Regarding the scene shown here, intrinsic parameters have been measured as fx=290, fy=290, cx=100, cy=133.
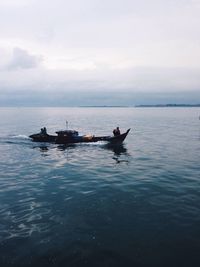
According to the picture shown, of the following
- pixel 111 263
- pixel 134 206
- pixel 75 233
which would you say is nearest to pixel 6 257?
pixel 75 233

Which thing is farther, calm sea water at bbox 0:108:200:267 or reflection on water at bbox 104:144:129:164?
reflection on water at bbox 104:144:129:164

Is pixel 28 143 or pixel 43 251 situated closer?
pixel 43 251

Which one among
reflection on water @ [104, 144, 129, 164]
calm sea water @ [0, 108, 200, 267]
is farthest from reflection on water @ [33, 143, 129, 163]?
calm sea water @ [0, 108, 200, 267]

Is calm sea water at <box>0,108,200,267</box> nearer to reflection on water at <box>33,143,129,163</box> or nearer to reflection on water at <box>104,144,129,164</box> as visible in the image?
reflection on water at <box>104,144,129,164</box>

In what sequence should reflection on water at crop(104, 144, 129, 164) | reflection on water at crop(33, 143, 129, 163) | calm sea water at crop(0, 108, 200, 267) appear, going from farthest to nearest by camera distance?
reflection on water at crop(33, 143, 129, 163), reflection on water at crop(104, 144, 129, 164), calm sea water at crop(0, 108, 200, 267)

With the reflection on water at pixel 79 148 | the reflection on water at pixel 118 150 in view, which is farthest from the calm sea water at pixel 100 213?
the reflection on water at pixel 79 148

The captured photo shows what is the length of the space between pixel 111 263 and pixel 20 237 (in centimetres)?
540

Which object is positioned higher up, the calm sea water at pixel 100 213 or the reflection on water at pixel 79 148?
the reflection on water at pixel 79 148

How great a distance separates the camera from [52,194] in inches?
912

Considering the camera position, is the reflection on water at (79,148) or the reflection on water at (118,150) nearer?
the reflection on water at (118,150)

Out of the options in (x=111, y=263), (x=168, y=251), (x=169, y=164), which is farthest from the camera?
(x=169, y=164)

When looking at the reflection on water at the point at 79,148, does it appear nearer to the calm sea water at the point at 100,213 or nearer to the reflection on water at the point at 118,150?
the reflection on water at the point at 118,150

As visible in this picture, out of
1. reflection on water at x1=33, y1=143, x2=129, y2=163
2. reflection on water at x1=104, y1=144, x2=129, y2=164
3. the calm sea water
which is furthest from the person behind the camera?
reflection on water at x1=33, y1=143, x2=129, y2=163

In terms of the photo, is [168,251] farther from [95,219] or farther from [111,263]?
[95,219]
